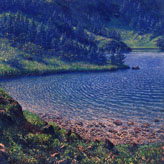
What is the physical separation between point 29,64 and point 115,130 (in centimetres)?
6088

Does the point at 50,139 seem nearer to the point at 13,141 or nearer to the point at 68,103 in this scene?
the point at 13,141

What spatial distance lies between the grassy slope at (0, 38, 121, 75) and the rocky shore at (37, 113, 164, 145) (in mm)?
46100

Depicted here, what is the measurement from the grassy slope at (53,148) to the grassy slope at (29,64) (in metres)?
51.7

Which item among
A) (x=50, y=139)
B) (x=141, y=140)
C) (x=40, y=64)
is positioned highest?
(x=40, y=64)

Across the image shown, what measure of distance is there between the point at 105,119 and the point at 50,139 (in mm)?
14987

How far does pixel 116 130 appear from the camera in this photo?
2947 centimetres

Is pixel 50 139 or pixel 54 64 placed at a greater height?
pixel 54 64

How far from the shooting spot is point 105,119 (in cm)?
3350

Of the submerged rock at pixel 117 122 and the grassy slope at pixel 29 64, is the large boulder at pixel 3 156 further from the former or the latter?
the grassy slope at pixel 29 64

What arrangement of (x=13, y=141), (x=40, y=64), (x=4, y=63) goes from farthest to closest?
(x=40, y=64) < (x=4, y=63) < (x=13, y=141)

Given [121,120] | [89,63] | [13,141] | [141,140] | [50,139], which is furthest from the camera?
[89,63]

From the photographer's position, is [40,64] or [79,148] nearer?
[79,148]

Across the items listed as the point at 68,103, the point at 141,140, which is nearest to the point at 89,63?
the point at 68,103

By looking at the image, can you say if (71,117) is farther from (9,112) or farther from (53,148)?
(53,148)
